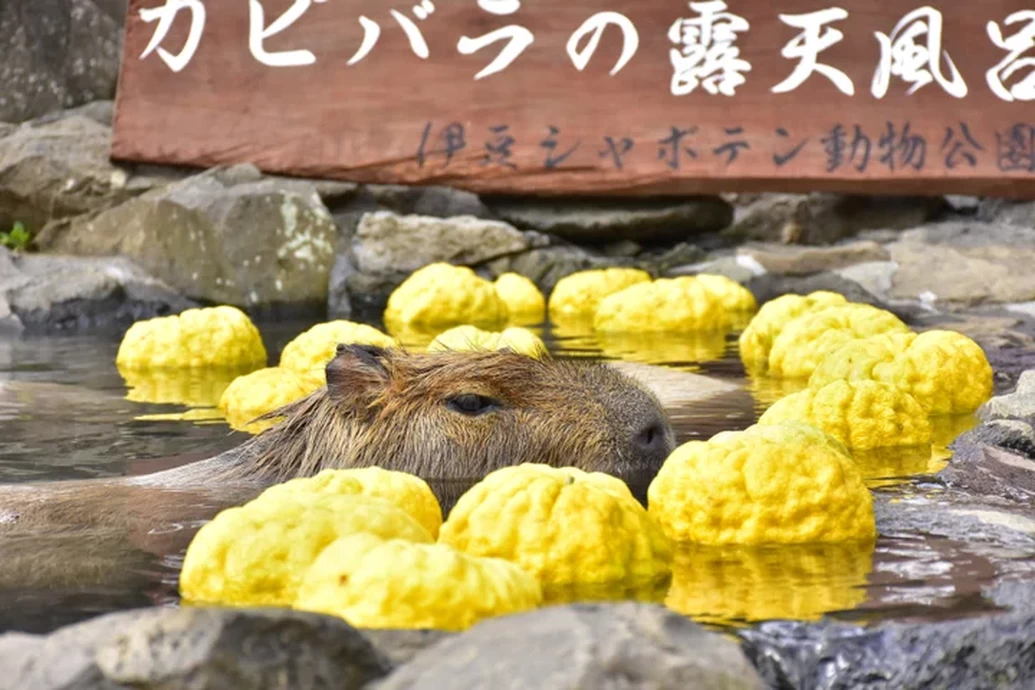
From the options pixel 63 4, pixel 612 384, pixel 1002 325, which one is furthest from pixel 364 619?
pixel 63 4

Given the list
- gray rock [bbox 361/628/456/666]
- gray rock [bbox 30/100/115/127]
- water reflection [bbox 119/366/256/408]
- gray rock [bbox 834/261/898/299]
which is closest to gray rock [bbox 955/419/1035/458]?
gray rock [bbox 361/628/456/666]

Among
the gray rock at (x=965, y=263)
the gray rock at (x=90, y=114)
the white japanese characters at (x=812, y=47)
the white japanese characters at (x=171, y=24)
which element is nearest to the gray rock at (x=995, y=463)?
the gray rock at (x=965, y=263)

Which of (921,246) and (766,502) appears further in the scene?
(921,246)

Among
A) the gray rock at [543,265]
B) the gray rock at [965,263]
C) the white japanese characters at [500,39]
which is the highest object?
the white japanese characters at [500,39]

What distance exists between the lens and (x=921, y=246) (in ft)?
33.6

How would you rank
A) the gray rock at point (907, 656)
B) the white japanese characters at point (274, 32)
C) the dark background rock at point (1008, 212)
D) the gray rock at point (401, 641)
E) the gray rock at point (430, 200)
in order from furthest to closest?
the gray rock at point (430, 200) → the white japanese characters at point (274, 32) → the dark background rock at point (1008, 212) → the gray rock at point (907, 656) → the gray rock at point (401, 641)

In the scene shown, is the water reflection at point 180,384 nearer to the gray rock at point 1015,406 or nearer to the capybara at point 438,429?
the capybara at point 438,429

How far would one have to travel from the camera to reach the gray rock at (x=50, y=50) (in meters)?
10.9

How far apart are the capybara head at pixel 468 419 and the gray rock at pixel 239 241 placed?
5415 millimetres

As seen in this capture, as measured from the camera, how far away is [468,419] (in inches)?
190

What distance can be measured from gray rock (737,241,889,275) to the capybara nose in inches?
226

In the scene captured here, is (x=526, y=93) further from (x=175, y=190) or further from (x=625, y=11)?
(x=175, y=190)

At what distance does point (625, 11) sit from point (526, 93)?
0.85 meters

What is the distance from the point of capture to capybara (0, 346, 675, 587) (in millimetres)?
4715
